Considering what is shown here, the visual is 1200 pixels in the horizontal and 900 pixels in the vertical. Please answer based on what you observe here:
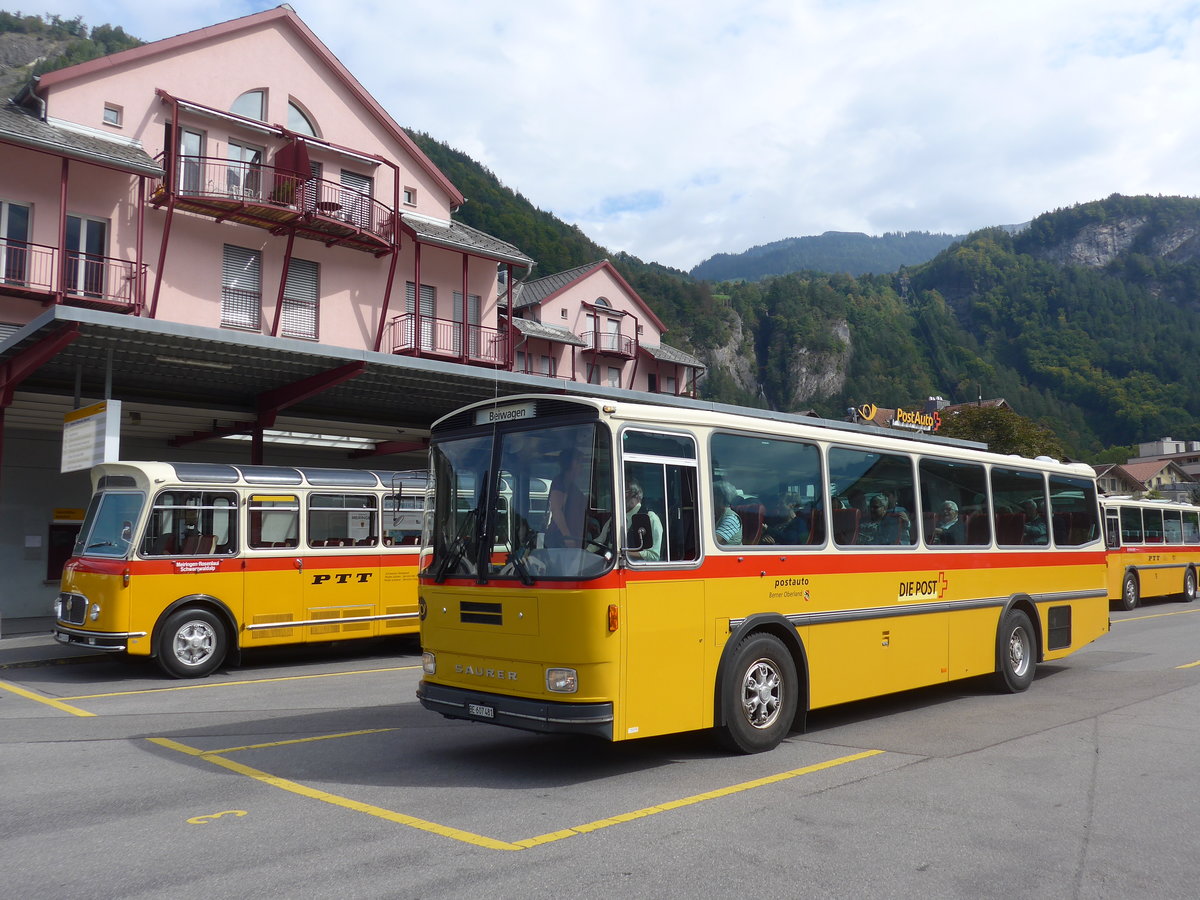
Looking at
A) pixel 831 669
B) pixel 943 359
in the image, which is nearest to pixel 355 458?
pixel 831 669

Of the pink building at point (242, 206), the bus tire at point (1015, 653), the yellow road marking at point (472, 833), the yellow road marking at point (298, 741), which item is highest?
the pink building at point (242, 206)

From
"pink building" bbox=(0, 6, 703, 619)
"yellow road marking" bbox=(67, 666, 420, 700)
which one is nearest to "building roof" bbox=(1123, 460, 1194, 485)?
"pink building" bbox=(0, 6, 703, 619)

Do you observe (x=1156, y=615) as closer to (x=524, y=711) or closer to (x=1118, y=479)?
(x=524, y=711)

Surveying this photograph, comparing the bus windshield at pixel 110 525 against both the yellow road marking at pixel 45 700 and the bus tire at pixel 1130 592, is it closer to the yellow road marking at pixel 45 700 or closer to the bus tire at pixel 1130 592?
the yellow road marking at pixel 45 700

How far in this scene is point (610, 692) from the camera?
6582 mm

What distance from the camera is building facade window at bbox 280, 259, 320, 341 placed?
88.9ft

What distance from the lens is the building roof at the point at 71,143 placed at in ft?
68.1

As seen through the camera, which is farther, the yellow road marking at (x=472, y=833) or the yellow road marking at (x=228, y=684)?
the yellow road marking at (x=228, y=684)

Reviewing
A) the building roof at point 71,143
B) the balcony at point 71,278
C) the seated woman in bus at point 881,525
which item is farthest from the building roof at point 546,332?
the seated woman in bus at point 881,525

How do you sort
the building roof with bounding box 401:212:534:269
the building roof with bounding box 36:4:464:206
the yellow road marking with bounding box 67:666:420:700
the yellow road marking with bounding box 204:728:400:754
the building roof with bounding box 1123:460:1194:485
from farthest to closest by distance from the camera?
1. the building roof with bounding box 1123:460:1194:485
2. the building roof with bounding box 401:212:534:269
3. the building roof with bounding box 36:4:464:206
4. the yellow road marking with bounding box 67:666:420:700
5. the yellow road marking with bounding box 204:728:400:754

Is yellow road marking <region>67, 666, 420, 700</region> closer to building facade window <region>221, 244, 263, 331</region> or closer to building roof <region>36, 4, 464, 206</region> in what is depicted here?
building facade window <region>221, 244, 263, 331</region>

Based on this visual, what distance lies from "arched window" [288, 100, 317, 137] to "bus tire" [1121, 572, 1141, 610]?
25.1 m

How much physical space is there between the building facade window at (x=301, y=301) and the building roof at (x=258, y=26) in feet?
18.7

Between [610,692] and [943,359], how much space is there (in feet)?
521
